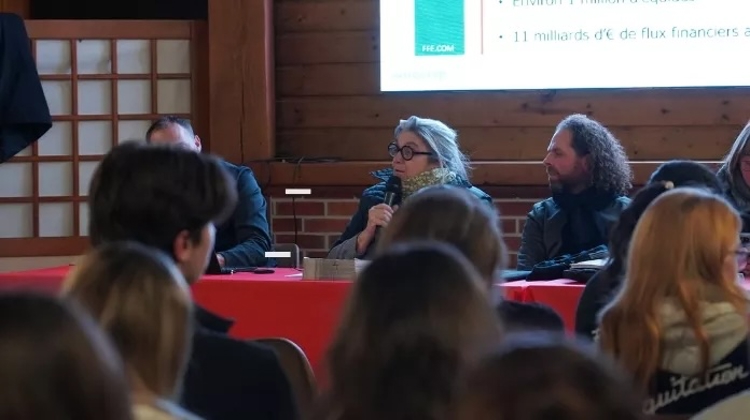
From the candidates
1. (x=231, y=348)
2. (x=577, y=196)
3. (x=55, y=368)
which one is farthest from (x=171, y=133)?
(x=55, y=368)

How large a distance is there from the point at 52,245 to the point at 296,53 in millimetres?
1459

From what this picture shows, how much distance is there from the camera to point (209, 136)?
5160 mm

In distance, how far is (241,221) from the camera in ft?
13.9

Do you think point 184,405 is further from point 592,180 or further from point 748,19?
point 748,19

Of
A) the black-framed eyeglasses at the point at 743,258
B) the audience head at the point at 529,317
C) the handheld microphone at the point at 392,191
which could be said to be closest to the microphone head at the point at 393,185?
the handheld microphone at the point at 392,191

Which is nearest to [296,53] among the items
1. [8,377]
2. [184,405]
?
[184,405]

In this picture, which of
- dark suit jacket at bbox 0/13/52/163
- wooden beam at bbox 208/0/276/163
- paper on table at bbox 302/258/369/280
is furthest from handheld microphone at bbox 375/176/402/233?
dark suit jacket at bbox 0/13/52/163

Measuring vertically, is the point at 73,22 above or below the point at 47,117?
above

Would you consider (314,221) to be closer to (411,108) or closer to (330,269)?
(411,108)

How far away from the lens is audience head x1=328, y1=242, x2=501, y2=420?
50.3 inches

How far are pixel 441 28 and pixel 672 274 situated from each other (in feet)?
10.1

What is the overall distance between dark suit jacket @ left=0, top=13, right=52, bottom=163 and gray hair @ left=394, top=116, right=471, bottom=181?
5.84ft

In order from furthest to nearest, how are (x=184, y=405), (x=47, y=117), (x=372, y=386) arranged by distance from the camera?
(x=47, y=117) < (x=184, y=405) < (x=372, y=386)

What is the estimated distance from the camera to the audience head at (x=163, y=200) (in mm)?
1973
